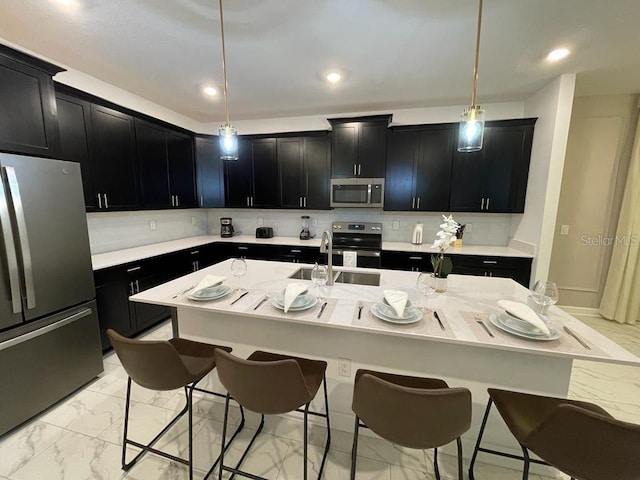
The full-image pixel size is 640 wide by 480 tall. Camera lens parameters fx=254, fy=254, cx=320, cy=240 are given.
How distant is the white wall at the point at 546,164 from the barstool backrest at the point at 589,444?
2580mm

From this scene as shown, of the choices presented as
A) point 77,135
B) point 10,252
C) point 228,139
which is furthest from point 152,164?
point 228,139

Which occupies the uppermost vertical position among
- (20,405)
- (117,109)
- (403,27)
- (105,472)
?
(403,27)

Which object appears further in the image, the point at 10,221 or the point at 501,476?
the point at 10,221

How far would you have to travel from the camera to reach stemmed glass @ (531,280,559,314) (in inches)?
53.2

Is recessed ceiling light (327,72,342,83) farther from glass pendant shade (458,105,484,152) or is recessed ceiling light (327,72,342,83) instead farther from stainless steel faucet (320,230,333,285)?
stainless steel faucet (320,230,333,285)

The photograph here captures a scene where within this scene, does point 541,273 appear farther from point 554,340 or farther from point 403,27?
point 403,27

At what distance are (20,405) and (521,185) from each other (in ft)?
16.5

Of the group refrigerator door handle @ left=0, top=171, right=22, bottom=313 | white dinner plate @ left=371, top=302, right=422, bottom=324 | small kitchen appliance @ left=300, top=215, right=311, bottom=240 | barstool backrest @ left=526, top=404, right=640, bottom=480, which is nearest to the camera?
barstool backrest @ left=526, top=404, right=640, bottom=480

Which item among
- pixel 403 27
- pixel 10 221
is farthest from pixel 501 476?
pixel 10 221

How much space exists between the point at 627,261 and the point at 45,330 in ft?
19.2

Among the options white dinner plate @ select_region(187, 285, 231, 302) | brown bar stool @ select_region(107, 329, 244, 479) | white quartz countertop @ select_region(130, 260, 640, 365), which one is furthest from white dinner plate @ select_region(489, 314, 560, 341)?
white dinner plate @ select_region(187, 285, 231, 302)

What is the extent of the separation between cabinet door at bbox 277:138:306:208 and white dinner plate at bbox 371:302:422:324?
8.71 feet

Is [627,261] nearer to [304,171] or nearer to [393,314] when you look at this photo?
[393,314]

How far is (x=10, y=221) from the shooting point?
158cm
